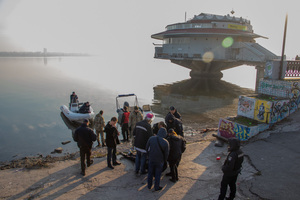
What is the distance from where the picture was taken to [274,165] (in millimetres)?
7090

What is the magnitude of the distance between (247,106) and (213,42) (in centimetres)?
3335

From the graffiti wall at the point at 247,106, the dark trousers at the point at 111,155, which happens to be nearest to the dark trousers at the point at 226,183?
the dark trousers at the point at 111,155

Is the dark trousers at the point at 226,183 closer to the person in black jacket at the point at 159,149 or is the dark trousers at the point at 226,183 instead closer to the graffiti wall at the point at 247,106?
the person in black jacket at the point at 159,149

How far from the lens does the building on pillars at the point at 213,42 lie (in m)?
38.7

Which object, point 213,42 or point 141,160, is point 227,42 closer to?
point 213,42

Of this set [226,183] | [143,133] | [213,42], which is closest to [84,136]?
[143,133]

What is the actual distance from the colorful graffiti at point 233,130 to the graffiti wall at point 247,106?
1298mm

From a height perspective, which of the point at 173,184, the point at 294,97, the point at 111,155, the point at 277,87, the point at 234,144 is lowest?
the point at 173,184

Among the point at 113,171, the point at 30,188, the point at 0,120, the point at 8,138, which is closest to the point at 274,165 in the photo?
the point at 113,171

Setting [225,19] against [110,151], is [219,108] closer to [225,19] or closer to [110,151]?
[110,151]

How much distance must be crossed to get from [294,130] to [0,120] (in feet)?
68.6

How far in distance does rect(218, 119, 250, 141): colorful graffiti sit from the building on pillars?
29917 millimetres

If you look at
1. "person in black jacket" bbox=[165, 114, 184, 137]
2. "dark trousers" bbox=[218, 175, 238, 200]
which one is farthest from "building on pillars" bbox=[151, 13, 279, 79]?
"dark trousers" bbox=[218, 175, 238, 200]

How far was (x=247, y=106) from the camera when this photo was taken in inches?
430
